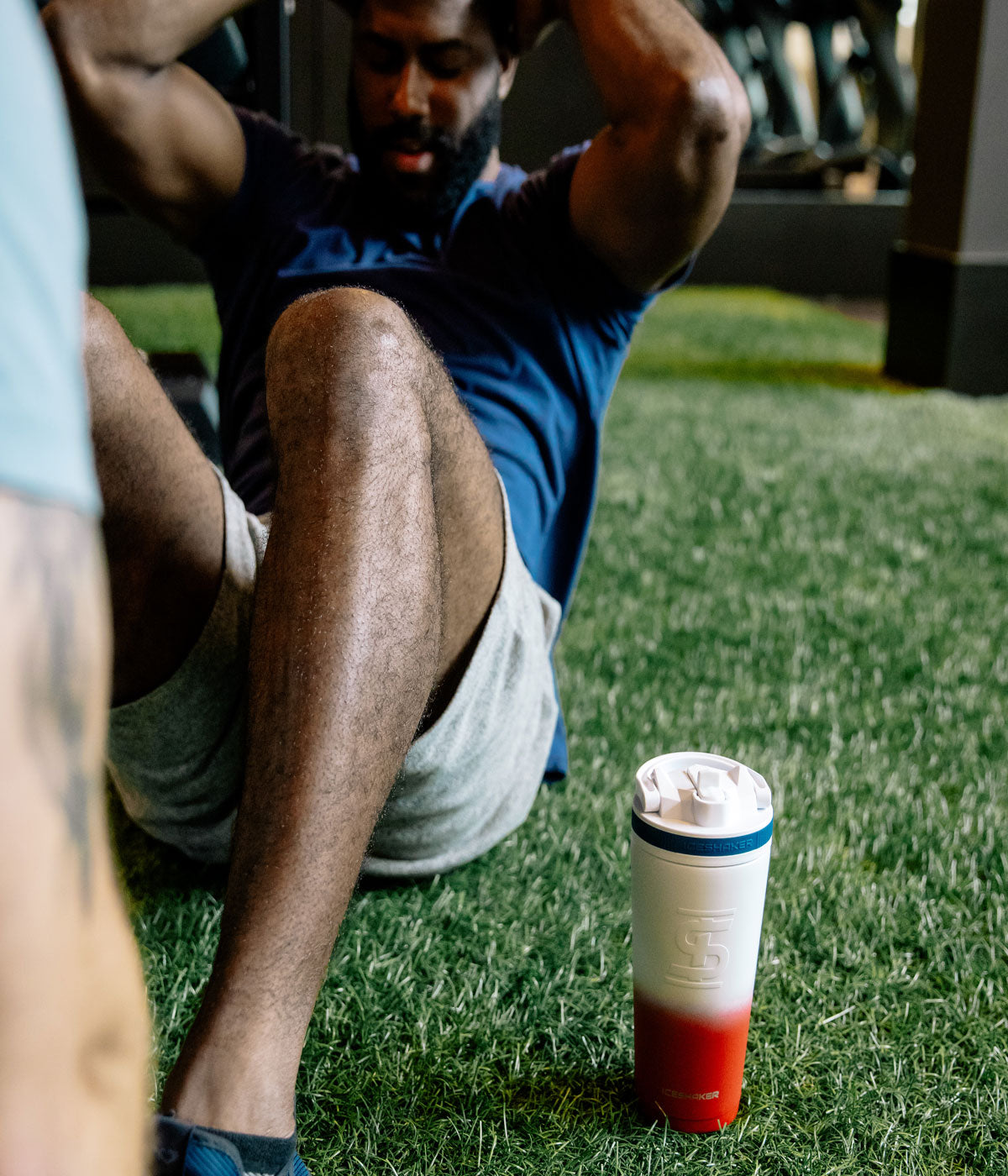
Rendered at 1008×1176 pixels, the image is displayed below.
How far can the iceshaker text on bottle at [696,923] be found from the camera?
0.71m

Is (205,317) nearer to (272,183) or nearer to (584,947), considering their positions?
(272,183)

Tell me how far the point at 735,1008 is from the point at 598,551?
4.39 ft

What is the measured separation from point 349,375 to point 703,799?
0.36 metres

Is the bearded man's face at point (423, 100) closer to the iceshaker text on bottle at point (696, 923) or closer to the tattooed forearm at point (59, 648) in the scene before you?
the iceshaker text on bottle at point (696, 923)

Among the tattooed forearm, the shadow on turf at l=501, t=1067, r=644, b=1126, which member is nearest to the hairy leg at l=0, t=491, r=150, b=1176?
the tattooed forearm

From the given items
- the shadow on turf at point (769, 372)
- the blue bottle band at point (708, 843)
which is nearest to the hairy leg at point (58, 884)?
the blue bottle band at point (708, 843)

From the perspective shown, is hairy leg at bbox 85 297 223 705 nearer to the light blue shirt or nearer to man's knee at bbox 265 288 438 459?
man's knee at bbox 265 288 438 459

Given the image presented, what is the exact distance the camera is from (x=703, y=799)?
2.31ft

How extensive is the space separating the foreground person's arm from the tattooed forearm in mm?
922

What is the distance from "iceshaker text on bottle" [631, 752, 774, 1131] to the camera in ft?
2.32

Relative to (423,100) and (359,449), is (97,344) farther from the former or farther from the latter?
(423,100)

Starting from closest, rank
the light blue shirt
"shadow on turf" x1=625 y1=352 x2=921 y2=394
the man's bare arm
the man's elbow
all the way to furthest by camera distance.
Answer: the light blue shirt < the man's elbow < the man's bare arm < "shadow on turf" x1=625 y1=352 x2=921 y2=394

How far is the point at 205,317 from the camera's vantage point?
4355 millimetres

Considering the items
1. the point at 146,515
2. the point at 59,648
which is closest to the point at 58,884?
the point at 59,648
